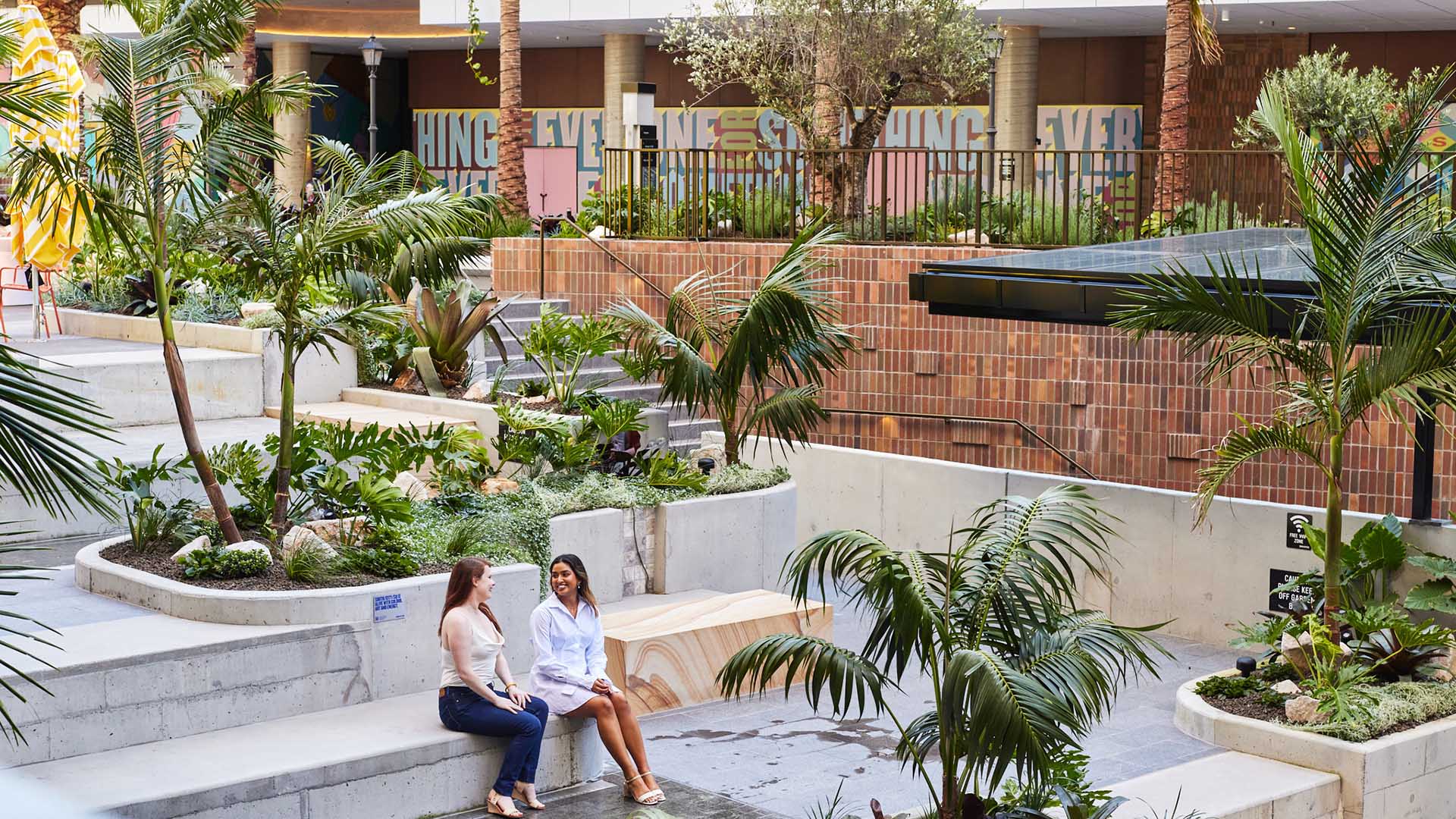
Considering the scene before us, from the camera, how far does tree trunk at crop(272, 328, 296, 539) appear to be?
9570 mm

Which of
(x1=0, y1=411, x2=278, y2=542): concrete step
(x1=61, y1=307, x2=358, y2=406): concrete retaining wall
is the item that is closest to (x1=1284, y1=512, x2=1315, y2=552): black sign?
(x1=0, y1=411, x2=278, y2=542): concrete step

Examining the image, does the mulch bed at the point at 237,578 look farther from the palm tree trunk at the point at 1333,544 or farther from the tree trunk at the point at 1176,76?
the tree trunk at the point at 1176,76

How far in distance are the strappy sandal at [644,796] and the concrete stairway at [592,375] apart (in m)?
8.01

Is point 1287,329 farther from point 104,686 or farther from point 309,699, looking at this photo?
point 104,686

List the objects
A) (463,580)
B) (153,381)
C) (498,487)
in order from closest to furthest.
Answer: (463,580) < (498,487) < (153,381)

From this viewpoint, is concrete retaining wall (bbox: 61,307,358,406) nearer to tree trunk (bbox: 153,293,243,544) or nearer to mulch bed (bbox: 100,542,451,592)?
mulch bed (bbox: 100,542,451,592)

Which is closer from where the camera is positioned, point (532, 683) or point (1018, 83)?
point (532, 683)

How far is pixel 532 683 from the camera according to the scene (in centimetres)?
850

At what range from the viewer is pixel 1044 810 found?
7309 millimetres

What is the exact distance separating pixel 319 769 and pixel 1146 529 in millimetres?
7012

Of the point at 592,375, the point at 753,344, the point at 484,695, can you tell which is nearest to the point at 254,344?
the point at 592,375

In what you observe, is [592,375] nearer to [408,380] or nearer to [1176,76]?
[408,380]

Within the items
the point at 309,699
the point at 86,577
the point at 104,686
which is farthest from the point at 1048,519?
the point at 86,577

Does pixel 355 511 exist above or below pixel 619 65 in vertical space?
below
